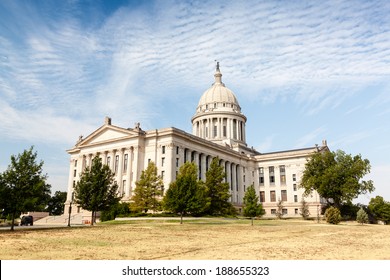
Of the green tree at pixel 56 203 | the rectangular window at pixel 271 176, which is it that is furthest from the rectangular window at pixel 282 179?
the green tree at pixel 56 203

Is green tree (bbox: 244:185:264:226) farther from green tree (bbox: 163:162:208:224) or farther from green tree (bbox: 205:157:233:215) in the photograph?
green tree (bbox: 205:157:233:215)

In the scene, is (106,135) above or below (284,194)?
above

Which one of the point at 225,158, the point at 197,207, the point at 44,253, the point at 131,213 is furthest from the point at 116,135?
the point at 44,253

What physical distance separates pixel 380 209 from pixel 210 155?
4671cm

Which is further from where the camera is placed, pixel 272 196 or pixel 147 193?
pixel 272 196

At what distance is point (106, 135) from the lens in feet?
240

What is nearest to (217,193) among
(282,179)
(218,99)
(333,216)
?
(333,216)

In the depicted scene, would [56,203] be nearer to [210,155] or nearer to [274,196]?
[210,155]

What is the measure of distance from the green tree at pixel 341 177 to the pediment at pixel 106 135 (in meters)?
37.0

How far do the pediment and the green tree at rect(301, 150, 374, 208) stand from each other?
1455 inches

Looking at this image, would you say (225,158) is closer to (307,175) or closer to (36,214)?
(307,175)

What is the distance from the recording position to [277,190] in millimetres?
87500

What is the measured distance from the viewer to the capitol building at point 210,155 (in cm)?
6619

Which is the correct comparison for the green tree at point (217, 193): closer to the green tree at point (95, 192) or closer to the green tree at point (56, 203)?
the green tree at point (95, 192)
